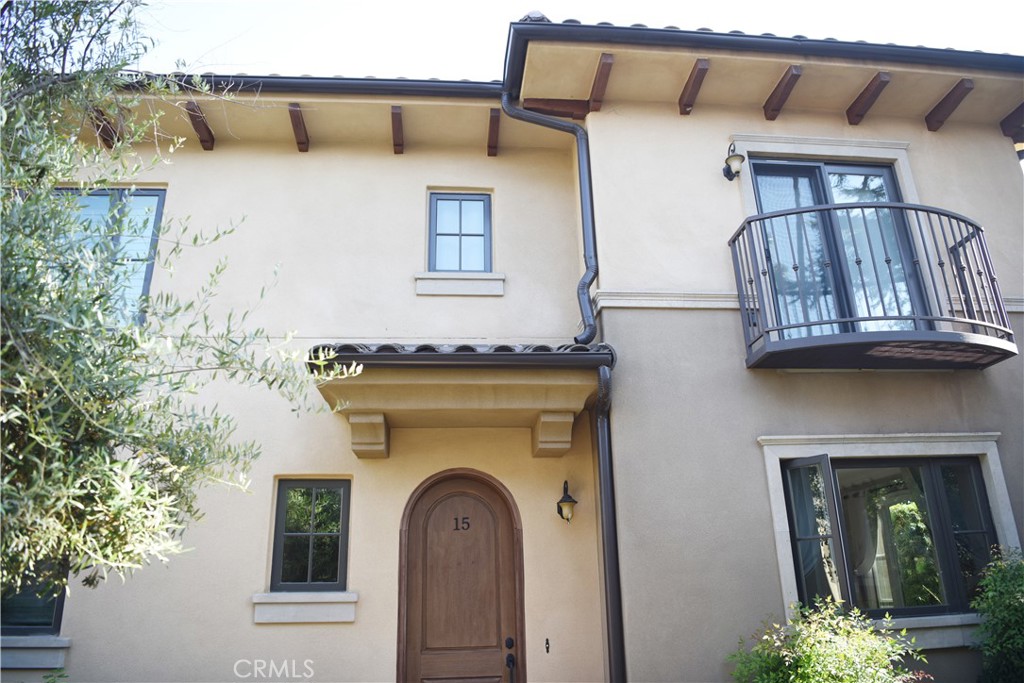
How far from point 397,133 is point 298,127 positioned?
40.6 inches

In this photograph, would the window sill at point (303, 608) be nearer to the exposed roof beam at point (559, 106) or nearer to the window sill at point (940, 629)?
the window sill at point (940, 629)

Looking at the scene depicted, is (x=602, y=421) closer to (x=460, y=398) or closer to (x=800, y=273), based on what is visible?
(x=460, y=398)

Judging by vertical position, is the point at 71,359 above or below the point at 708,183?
below

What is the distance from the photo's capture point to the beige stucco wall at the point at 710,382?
5.57 metres

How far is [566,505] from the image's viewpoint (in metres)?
6.27

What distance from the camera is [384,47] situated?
23.2 ft

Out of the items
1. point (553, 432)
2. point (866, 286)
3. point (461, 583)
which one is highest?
point (866, 286)

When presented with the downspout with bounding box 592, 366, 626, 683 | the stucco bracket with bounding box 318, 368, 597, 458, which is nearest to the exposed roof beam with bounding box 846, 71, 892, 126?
the downspout with bounding box 592, 366, 626, 683

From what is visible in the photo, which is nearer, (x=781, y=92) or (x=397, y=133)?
(x=781, y=92)

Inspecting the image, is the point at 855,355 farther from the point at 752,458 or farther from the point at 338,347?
the point at 338,347

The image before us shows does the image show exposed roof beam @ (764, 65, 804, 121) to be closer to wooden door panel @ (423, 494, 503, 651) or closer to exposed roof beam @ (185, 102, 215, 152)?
wooden door panel @ (423, 494, 503, 651)

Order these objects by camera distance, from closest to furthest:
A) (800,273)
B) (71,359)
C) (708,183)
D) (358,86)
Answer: (71,359) < (800,273) < (708,183) < (358,86)

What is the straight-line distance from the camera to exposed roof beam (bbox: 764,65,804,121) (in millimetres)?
6773

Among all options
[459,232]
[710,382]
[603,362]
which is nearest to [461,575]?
[603,362]
